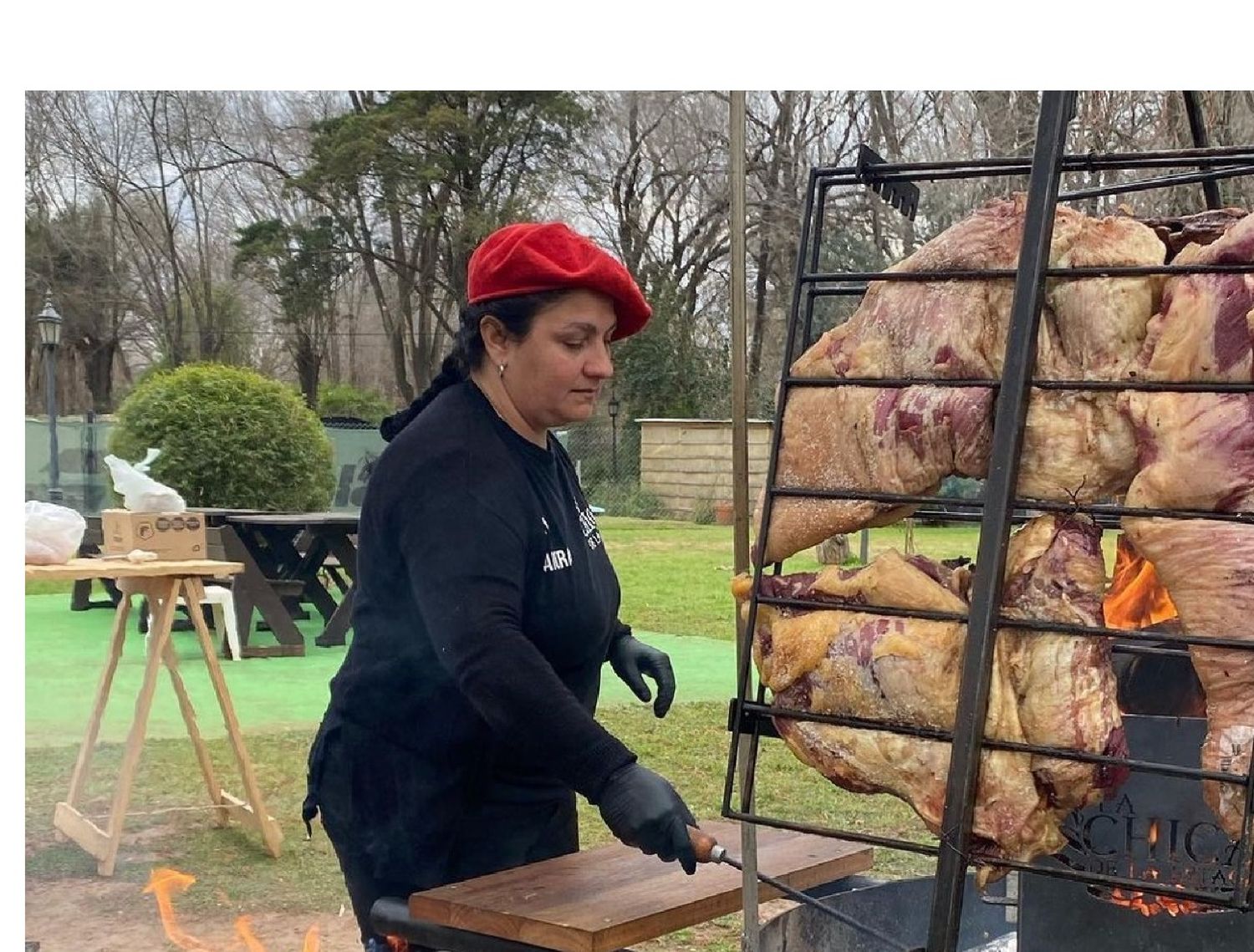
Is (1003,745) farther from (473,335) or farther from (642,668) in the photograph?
(473,335)

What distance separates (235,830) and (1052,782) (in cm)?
370

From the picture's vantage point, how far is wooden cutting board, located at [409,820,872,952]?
5.79 ft

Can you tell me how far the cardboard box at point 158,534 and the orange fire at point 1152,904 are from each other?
11.1 feet

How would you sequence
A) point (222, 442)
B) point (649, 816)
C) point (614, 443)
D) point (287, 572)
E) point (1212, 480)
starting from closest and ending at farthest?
point (1212, 480) → point (649, 816) → point (614, 443) → point (287, 572) → point (222, 442)

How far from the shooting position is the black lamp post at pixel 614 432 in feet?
18.2

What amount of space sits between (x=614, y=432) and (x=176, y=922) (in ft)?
8.17

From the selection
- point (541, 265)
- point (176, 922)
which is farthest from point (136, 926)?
point (541, 265)

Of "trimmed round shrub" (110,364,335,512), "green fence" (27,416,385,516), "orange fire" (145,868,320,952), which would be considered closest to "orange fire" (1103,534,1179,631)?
"orange fire" (145,868,320,952)

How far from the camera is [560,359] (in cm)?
216

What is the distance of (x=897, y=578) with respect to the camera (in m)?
1.67

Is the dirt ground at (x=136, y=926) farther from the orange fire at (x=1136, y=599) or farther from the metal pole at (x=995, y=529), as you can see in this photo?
the metal pole at (x=995, y=529)

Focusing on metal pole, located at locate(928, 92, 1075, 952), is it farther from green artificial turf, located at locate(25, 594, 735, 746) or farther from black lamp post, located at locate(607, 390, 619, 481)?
black lamp post, located at locate(607, 390, 619, 481)

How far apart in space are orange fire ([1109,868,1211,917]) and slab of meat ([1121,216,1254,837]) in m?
0.28

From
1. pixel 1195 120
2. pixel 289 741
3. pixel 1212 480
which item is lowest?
pixel 289 741
